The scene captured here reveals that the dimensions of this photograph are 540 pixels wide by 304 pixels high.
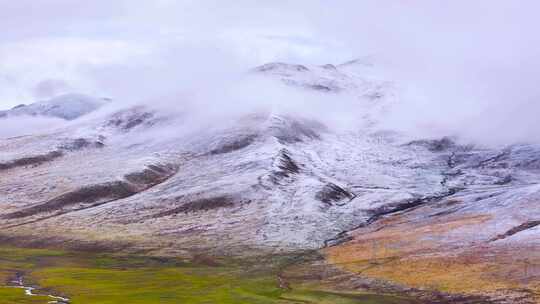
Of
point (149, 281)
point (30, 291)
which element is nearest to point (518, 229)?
point (149, 281)

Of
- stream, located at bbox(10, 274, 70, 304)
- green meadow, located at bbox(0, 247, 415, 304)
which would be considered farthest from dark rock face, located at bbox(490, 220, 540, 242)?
stream, located at bbox(10, 274, 70, 304)

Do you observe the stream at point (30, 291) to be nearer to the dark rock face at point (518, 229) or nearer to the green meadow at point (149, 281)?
the green meadow at point (149, 281)

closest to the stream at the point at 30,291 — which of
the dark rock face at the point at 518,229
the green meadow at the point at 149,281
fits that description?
the green meadow at the point at 149,281

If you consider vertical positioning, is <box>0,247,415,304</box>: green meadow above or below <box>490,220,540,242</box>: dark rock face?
below

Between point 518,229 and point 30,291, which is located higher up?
point 518,229

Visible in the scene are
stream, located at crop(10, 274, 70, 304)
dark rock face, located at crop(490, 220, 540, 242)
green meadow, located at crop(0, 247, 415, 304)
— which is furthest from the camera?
dark rock face, located at crop(490, 220, 540, 242)

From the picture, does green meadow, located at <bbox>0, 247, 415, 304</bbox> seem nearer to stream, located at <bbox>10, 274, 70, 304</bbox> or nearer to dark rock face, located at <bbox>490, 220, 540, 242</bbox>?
stream, located at <bbox>10, 274, 70, 304</bbox>

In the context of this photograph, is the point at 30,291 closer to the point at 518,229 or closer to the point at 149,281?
the point at 149,281

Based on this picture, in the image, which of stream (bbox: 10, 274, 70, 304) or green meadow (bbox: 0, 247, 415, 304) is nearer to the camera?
stream (bbox: 10, 274, 70, 304)

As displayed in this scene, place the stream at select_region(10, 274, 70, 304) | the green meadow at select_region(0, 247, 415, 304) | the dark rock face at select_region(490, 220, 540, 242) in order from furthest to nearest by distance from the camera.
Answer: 1. the dark rock face at select_region(490, 220, 540, 242)
2. the green meadow at select_region(0, 247, 415, 304)
3. the stream at select_region(10, 274, 70, 304)

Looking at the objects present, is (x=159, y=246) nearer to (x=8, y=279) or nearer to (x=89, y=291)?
(x=8, y=279)
